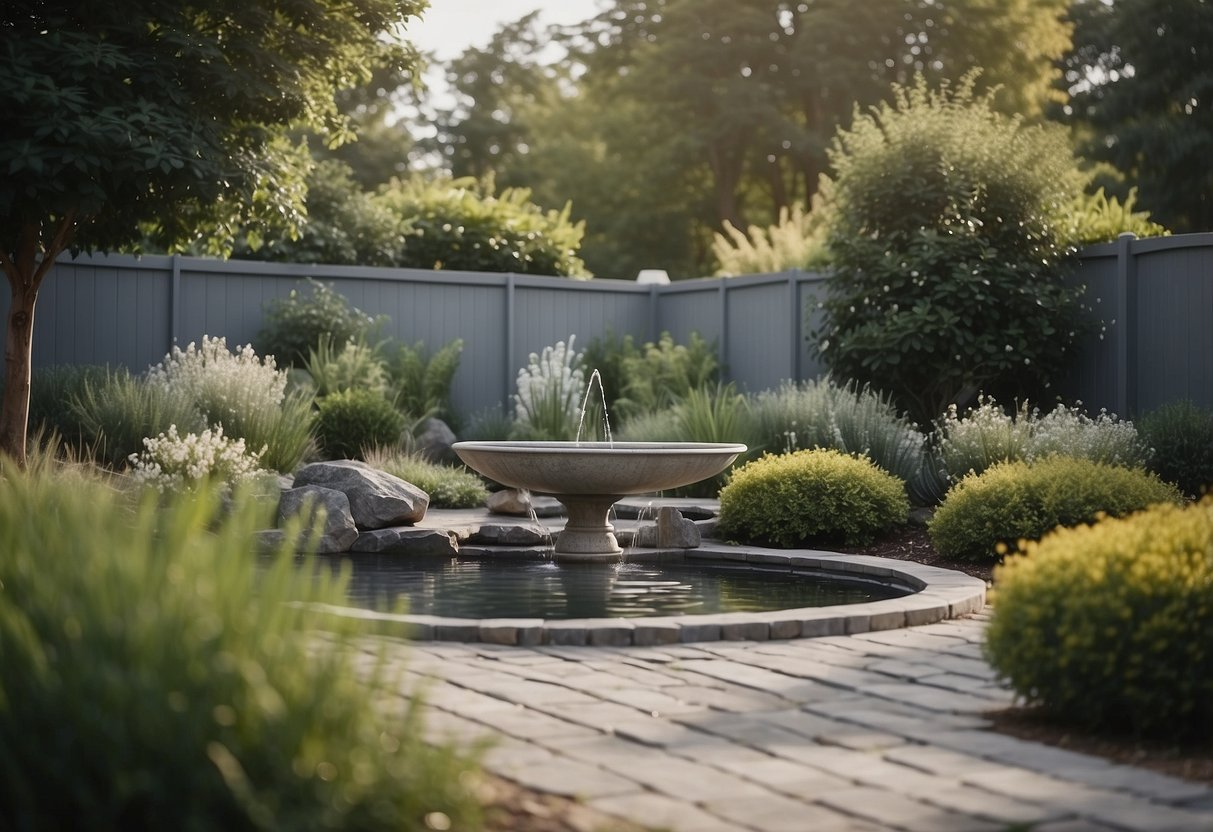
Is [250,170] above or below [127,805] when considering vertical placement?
above

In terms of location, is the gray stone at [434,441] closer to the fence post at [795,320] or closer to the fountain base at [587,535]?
the fence post at [795,320]

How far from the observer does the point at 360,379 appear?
12.6 m

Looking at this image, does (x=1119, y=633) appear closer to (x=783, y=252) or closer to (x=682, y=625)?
(x=682, y=625)

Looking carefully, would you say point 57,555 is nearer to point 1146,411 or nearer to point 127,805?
point 127,805

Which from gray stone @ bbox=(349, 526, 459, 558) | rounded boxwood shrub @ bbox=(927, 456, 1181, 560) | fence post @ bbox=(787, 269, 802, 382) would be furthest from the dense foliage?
gray stone @ bbox=(349, 526, 459, 558)

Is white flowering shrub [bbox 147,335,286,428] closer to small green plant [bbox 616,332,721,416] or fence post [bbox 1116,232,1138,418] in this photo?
small green plant [bbox 616,332,721,416]

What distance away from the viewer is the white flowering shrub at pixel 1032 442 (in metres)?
9.11

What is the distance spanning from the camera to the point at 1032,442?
9.32 meters

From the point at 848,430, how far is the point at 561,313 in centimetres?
561

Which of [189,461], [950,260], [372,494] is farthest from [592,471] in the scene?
[950,260]

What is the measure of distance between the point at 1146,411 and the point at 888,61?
1837 cm

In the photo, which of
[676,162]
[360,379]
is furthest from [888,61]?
[360,379]

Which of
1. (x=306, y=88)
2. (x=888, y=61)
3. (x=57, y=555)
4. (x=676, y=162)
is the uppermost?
(x=888, y=61)

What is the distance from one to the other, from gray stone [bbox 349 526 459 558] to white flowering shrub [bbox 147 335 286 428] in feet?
8.10
